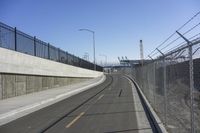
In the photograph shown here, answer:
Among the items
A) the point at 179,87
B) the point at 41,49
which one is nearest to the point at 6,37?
the point at 41,49

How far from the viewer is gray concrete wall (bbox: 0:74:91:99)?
25300 mm

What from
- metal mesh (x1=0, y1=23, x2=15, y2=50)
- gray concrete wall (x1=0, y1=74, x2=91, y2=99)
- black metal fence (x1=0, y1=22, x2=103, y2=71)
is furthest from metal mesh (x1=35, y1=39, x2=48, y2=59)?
metal mesh (x1=0, y1=23, x2=15, y2=50)

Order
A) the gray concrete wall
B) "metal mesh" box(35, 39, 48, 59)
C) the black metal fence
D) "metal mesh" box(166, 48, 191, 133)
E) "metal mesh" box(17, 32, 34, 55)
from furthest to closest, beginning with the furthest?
"metal mesh" box(35, 39, 48, 59)
"metal mesh" box(17, 32, 34, 55)
the black metal fence
the gray concrete wall
"metal mesh" box(166, 48, 191, 133)

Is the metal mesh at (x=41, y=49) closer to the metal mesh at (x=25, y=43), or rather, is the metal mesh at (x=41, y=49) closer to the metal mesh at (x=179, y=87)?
the metal mesh at (x=25, y=43)

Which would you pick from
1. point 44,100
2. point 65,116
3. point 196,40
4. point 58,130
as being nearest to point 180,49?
point 196,40

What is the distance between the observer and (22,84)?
95.5ft

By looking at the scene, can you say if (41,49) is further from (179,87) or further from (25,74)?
(179,87)

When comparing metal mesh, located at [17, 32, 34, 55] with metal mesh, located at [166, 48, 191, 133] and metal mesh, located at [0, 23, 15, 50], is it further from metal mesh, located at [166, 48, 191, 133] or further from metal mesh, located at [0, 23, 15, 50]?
metal mesh, located at [166, 48, 191, 133]

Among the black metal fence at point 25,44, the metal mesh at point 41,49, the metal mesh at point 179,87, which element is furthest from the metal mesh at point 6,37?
the metal mesh at point 179,87

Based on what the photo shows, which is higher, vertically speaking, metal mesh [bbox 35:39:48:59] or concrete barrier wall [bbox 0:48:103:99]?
metal mesh [bbox 35:39:48:59]

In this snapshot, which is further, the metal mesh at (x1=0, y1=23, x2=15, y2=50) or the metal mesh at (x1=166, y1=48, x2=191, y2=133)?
the metal mesh at (x1=0, y1=23, x2=15, y2=50)

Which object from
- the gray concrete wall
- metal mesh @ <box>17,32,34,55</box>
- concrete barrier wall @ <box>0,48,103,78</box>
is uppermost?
metal mesh @ <box>17,32,34,55</box>

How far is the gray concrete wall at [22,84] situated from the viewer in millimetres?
25300

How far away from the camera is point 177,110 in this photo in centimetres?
1383
